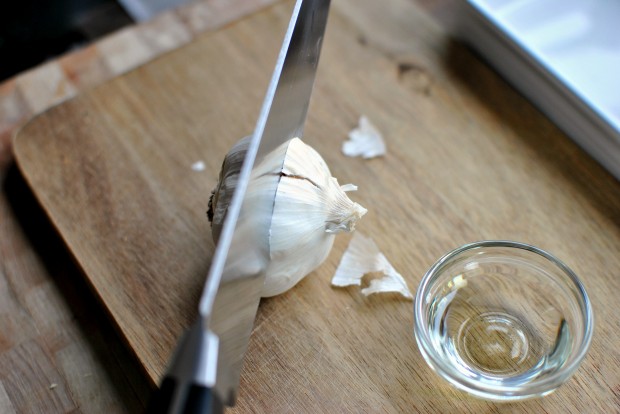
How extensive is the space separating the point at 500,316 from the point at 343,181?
254mm

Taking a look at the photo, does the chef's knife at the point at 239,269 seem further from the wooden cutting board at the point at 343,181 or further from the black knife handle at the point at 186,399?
the wooden cutting board at the point at 343,181

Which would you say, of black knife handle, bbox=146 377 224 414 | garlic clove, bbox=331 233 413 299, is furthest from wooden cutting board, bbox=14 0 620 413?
black knife handle, bbox=146 377 224 414

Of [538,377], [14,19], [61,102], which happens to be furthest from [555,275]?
[14,19]

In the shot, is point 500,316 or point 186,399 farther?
point 500,316

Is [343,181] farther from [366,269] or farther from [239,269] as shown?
[239,269]

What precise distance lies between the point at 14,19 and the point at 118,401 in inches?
33.6

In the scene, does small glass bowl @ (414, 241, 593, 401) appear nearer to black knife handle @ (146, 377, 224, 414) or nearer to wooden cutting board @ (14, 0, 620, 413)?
wooden cutting board @ (14, 0, 620, 413)

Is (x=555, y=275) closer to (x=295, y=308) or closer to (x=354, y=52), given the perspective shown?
(x=295, y=308)

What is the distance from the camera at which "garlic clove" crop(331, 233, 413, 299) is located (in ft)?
2.65

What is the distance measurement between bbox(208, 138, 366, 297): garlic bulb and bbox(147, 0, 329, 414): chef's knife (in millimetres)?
11

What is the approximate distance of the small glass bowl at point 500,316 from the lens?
2.39ft

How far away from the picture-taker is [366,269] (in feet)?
2.72

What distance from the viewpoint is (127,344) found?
0.79 m

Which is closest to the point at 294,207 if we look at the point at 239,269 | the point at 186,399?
the point at 239,269
